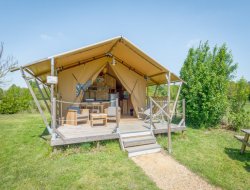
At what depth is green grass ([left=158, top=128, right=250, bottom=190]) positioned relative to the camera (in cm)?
398

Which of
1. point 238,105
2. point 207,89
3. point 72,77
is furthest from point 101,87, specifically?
point 238,105

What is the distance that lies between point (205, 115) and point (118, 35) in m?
6.04

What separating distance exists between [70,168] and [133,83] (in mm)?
5924

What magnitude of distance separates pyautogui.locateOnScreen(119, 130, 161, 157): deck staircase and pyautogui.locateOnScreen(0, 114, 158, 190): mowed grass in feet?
0.92

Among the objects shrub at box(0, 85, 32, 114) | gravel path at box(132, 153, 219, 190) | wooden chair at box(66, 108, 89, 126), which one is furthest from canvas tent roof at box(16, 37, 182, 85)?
shrub at box(0, 85, 32, 114)

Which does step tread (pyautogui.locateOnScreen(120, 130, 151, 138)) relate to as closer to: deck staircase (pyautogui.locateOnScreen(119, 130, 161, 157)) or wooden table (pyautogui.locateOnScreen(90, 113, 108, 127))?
deck staircase (pyautogui.locateOnScreen(119, 130, 161, 157))

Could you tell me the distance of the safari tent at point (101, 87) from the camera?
20.0 feet

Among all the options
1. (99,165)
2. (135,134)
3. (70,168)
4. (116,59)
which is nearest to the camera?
(70,168)

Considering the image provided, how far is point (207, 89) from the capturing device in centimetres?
861

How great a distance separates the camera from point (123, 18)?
7426mm

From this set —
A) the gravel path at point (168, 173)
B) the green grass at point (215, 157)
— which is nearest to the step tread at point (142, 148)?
the gravel path at point (168, 173)

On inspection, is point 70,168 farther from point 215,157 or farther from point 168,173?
point 215,157

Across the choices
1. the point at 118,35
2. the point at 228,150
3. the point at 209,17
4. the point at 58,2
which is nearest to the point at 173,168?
the point at 228,150

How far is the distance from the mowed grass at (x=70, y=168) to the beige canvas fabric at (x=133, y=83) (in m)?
3.75
